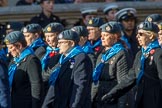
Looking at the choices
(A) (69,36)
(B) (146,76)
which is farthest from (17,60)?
(B) (146,76)

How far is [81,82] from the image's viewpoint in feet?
41.5

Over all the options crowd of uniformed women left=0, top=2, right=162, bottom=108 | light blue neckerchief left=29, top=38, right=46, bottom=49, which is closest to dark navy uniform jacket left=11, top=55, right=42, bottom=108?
crowd of uniformed women left=0, top=2, right=162, bottom=108

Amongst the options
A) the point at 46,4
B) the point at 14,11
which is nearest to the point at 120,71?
the point at 46,4

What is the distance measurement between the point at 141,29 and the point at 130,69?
0.56 m

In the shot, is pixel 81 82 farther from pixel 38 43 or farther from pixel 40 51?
pixel 40 51

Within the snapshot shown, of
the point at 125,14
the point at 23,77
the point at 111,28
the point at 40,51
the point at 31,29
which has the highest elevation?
the point at 111,28

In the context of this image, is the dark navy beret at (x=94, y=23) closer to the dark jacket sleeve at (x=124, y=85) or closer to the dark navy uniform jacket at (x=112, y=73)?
the dark navy uniform jacket at (x=112, y=73)

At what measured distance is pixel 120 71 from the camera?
1340 centimetres

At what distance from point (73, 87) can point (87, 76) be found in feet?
0.79

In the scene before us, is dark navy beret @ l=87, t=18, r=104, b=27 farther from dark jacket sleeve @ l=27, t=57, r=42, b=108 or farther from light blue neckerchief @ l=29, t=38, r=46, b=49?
dark jacket sleeve @ l=27, t=57, r=42, b=108

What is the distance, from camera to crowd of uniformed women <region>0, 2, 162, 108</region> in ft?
41.9

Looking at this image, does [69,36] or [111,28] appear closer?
[69,36]

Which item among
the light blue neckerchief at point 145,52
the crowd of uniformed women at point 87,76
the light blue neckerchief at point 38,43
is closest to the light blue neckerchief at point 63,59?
the crowd of uniformed women at point 87,76

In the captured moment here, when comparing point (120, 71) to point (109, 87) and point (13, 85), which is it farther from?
point (13, 85)
